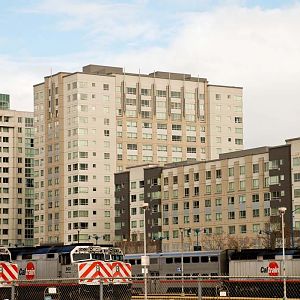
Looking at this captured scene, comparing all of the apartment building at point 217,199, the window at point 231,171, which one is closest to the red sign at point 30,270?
the apartment building at point 217,199

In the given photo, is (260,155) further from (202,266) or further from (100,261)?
(100,261)

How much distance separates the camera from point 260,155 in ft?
534

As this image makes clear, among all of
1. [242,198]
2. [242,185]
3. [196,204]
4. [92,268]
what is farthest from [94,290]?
[196,204]

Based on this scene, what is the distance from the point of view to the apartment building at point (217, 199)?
15588 cm

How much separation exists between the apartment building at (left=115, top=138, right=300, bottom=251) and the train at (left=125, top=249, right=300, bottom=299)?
54870 mm

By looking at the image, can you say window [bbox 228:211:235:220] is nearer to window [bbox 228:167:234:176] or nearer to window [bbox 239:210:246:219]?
window [bbox 239:210:246:219]

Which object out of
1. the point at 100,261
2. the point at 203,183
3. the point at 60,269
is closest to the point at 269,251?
the point at 60,269

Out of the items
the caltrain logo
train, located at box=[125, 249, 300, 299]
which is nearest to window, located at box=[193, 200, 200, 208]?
train, located at box=[125, 249, 300, 299]

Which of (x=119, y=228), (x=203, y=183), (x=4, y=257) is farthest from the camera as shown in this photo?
(x=119, y=228)

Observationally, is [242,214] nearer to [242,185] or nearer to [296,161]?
[242,185]

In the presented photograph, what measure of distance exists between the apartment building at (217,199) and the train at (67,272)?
90.6 meters

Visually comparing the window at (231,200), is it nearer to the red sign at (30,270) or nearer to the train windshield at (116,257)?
the red sign at (30,270)

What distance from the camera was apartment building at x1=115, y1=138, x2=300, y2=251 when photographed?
15588 centimetres

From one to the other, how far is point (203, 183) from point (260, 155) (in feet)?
53.7
